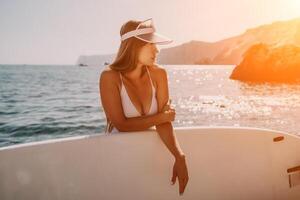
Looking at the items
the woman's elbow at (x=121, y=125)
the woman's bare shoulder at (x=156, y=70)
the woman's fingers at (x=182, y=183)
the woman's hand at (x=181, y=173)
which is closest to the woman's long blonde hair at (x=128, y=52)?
the woman's bare shoulder at (x=156, y=70)

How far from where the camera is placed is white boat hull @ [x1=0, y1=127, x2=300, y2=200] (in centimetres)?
212

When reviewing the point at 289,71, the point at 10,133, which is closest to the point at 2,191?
the point at 10,133

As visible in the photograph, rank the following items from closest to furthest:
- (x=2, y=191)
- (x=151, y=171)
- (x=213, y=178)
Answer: (x=2, y=191) < (x=151, y=171) < (x=213, y=178)

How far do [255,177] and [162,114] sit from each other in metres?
0.88

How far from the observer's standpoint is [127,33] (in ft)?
7.35

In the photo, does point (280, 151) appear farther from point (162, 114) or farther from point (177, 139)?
point (162, 114)

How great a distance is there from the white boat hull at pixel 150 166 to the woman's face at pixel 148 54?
0.43 m

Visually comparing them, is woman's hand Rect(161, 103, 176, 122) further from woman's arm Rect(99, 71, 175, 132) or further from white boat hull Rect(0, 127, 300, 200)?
white boat hull Rect(0, 127, 300, 200)

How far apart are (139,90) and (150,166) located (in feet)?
1.53

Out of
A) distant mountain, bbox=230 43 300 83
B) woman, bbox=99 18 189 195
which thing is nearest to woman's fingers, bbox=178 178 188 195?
woman, bbox=99 18 189 195

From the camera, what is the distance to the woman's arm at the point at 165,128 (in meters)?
2.30

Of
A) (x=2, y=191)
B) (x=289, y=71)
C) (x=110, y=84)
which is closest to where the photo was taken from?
(x=2, y=191)

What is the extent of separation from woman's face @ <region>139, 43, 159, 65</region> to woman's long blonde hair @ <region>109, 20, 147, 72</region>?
2 centimetres

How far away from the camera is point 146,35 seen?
2.22m
